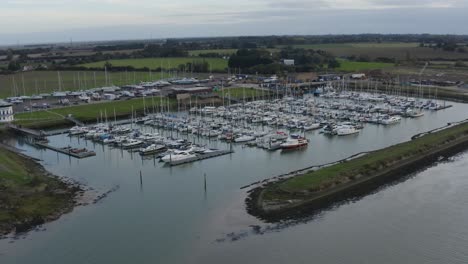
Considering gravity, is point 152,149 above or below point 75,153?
above

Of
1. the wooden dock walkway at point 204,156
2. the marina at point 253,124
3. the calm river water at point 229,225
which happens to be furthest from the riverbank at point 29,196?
the marina at point 253,124

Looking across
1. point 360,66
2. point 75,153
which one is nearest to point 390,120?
point 75,153

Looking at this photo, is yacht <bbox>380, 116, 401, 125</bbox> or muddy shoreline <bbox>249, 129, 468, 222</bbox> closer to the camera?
muddy shoreline <bbox>249, 129, 468, 222</bbox>

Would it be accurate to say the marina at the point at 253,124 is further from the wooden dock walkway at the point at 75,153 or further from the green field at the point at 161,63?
the green field at the point at 161,63

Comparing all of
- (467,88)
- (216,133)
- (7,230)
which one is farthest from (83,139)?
(467,88)

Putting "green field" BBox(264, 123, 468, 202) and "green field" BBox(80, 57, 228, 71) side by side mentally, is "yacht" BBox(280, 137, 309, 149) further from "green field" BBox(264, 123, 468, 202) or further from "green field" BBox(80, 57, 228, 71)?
"green field" BBox(80, 57, 228, 71)

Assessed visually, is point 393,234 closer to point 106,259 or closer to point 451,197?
point 451,197

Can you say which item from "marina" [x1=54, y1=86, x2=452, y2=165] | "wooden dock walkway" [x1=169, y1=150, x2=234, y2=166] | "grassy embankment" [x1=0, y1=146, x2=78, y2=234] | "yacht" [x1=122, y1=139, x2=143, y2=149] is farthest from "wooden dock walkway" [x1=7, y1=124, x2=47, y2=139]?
"wooden dock walkway" [x1=169, y1=150, x2=234, y2=166]

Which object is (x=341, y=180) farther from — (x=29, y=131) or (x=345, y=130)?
(x=29, y=131)
